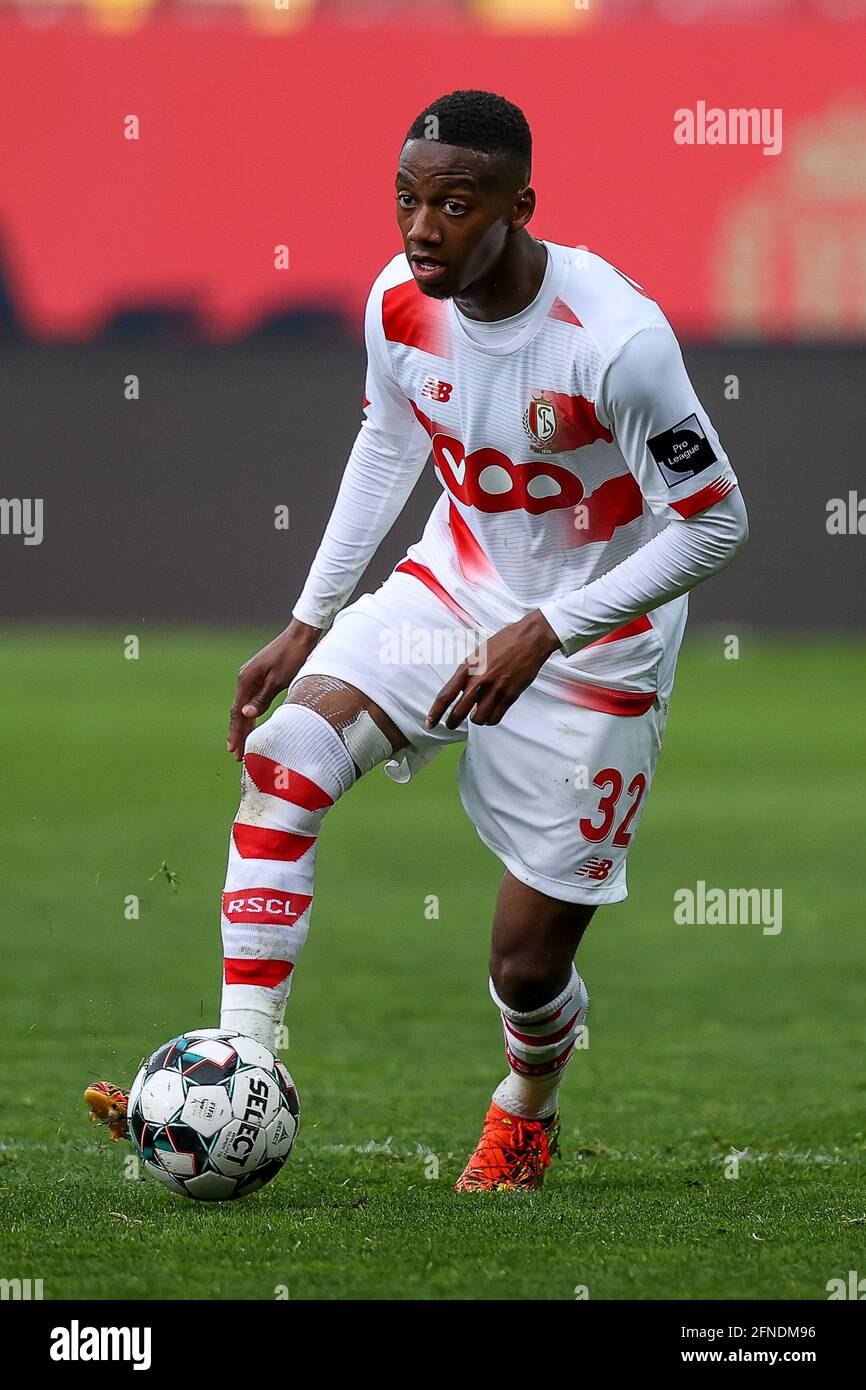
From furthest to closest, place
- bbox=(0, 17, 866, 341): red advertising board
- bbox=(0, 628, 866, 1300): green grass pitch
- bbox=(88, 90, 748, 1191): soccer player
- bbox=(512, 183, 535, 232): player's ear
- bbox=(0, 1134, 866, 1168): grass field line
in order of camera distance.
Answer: bbox=(0, 17, 866, 341): red advertising board → bbox=(0, 1134, 866, 1168): grass field line → bbox=(512, 183, 535, 232): player's ear → bbox=(88, 90, 748, 1191): soccer player → bbox=(0, 628, 866, 1300): green grass pitch

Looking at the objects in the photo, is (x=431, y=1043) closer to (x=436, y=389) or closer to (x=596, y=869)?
(x=596, y=869)

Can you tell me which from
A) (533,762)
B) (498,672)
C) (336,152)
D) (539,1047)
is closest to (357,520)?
(533,762)

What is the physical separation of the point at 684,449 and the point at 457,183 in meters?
0.67

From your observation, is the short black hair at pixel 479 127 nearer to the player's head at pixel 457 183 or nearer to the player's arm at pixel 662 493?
the player's head at pixel 457 183

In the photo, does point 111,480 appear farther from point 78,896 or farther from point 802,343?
point 78,896

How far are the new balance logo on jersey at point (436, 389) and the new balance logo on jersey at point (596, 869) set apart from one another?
1047 millimetres

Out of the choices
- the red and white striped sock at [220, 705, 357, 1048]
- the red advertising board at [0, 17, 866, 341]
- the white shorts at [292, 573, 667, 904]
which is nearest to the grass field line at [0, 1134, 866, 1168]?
the white shorts at [292, 573, 667, 904]

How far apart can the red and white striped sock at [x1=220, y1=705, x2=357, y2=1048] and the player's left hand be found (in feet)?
0.91

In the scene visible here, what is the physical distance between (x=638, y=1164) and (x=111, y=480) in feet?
58.4

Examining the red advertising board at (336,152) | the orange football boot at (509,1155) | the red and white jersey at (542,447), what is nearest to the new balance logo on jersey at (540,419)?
the red and white jersey at (542,447)

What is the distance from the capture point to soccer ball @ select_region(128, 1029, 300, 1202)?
12.2ft

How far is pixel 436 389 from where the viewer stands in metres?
4.20

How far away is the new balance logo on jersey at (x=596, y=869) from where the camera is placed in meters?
4.28

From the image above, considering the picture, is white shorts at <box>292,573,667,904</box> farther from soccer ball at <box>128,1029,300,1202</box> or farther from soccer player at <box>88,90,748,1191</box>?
soccer ball at <box>128,1029,300,1202</box>
